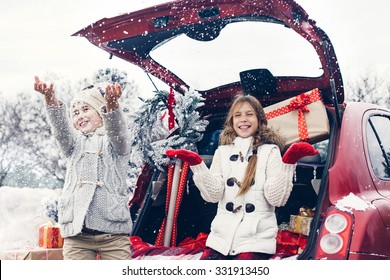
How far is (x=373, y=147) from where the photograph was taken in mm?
2844

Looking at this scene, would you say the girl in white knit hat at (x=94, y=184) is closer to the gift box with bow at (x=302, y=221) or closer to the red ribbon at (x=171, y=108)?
the red ribbon at (x=171, y=108)

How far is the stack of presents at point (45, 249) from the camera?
10.4ft

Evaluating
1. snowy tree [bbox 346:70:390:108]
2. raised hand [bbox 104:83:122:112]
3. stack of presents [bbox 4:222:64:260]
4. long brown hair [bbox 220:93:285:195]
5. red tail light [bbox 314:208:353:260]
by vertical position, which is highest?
snowy tree [bbox 346:70:390:108]

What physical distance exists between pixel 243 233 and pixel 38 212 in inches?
67.7

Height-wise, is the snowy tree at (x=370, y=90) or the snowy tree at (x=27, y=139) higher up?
the snowy tree at (x=370, y=90)

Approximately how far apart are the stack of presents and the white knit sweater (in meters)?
0.92

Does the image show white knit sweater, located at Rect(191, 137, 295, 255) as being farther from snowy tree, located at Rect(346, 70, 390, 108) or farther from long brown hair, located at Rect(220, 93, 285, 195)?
snowy tree, located at Rect(346, 70, 390, 108)

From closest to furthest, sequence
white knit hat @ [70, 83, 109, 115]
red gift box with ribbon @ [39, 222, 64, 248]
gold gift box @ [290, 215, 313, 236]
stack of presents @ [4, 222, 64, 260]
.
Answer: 1. white knit hat @ [70, 83, 109, 115]
2. gold gift box @ [290, 215, 313, 236]
3. stack of presents @ [4, 222, 64, 260]
4. red gift box with ribbon @ [39, 222, 64, 248]

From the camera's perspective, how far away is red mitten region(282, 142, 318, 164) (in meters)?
2.49

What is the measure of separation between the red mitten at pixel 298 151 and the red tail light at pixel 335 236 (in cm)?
26

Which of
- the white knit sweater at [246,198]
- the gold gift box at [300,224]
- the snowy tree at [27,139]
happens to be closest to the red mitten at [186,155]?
the white knit sweater at [246,198]

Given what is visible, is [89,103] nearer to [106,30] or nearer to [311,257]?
[106,30]

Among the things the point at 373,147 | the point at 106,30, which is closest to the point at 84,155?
the point at 106,30

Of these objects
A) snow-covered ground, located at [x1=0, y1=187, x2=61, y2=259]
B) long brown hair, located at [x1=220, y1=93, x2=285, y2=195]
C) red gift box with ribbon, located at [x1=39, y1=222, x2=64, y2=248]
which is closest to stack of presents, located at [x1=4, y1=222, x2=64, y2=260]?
red gift box with ribbon, located at [x1=39, y1=222, x2=64, y2=248]
